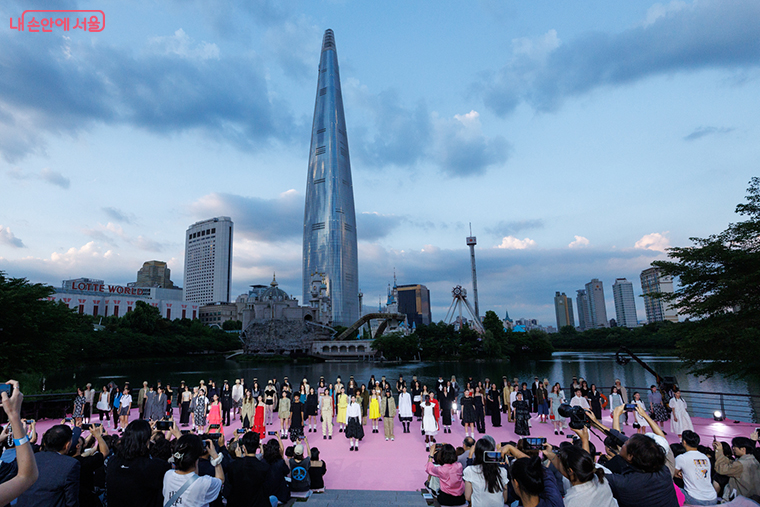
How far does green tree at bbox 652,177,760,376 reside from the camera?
50.2 feet

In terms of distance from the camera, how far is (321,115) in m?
143

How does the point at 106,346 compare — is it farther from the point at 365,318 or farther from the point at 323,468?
the point at 323,468

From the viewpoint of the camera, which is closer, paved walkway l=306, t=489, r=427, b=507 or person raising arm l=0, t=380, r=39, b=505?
person raising arm l=0, t=380, r=39, b=505

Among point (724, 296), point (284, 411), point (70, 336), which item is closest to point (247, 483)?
point (284, 411)

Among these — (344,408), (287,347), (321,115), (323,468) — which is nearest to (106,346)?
(287,347)

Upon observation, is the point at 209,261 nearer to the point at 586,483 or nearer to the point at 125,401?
the point at 125,401

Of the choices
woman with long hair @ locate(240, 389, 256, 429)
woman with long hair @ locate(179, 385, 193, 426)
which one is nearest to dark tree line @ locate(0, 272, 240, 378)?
woman with long hair @ locate(179, 385, 193, 426)

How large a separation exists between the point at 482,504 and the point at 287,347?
82776 mm

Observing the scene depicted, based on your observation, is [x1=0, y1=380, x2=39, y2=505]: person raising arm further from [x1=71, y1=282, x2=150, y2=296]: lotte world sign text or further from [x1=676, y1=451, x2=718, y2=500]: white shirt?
[x1=71, y1=282, x2=150, y2=296]: lotte world sign text

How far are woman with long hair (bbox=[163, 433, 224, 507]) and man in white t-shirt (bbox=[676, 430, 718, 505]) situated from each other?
6171 mm

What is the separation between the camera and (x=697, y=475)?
17.9ft

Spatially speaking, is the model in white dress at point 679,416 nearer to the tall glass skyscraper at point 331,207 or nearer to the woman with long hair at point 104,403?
the woman with long hair at point 104,403

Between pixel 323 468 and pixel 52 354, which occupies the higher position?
pixel 52 354

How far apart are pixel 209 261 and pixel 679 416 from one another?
199 metres
